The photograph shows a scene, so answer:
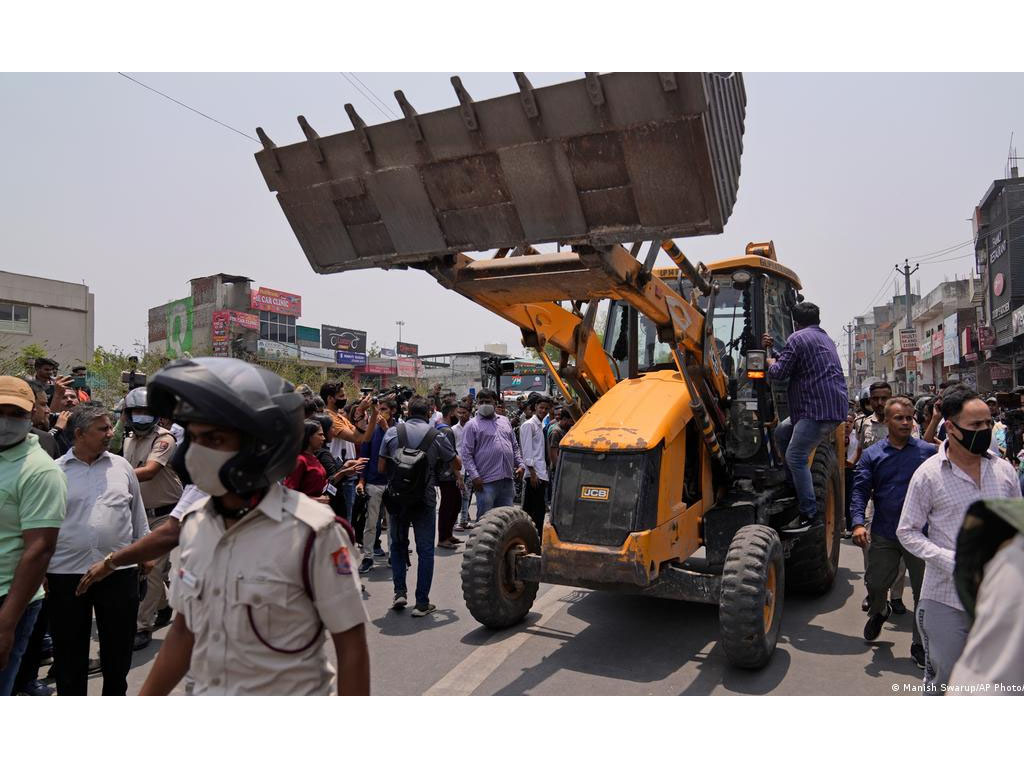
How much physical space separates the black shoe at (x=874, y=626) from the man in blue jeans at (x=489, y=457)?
4501 mm

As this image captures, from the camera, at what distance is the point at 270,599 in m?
1.97

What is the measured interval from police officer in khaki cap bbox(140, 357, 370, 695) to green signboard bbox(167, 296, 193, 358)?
59.1m

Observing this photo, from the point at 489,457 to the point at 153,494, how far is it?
4219 millimetres

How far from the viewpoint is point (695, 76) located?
3684 millimetres

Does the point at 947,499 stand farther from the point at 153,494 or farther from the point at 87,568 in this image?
the point at 153,494

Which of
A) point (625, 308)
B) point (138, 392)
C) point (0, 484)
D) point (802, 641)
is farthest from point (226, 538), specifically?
point (625, 308)

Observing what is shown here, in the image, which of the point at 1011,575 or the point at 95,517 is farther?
the point at 95,517

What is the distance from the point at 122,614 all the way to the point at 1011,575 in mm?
3961


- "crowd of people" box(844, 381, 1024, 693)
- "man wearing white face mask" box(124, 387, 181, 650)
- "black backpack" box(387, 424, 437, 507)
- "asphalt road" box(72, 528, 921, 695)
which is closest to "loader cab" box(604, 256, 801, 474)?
"crowd of people" box(844, 381, 1024, 693)

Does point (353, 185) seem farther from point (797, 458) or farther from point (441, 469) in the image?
point (797, 458)

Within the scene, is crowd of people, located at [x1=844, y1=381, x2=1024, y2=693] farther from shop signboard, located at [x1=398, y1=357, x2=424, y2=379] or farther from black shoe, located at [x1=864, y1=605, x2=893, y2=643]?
shop signboard, located at [x1=398, y1=357, x2=424, y2=379]

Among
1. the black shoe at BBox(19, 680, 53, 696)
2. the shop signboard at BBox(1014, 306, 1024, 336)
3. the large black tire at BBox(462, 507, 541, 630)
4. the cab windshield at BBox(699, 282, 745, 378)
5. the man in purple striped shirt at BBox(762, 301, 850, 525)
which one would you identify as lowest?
the black shoe at BBox(19, 680, 53, 696)

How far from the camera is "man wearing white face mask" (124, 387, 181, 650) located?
217 inches

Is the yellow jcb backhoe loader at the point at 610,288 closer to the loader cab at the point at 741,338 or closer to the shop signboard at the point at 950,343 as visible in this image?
the loader cab at the point at 741,338
